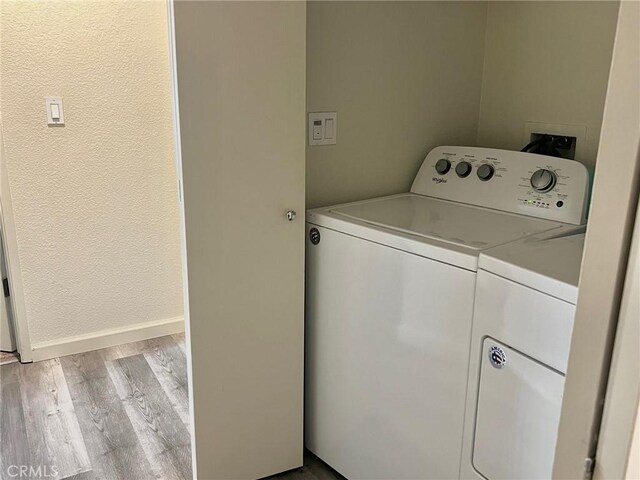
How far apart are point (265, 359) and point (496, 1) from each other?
148 centimetres

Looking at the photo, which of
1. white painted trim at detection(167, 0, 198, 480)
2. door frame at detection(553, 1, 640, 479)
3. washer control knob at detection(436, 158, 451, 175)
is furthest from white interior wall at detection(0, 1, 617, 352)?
door frame at detection(553, 1, 640, 479)

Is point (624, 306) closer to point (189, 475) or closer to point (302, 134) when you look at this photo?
point (302, 134)

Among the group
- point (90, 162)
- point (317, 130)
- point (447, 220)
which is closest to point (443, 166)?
point (447, 220)

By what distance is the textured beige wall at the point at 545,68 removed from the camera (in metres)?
1.73

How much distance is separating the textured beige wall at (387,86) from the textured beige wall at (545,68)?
66mm

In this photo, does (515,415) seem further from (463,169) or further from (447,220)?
(463,169)

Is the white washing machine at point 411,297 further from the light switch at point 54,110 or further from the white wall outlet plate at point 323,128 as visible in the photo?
the light switch at point 54,110

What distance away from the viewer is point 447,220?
5.39ft

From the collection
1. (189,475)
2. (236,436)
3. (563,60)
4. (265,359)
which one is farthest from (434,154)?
(189,475)

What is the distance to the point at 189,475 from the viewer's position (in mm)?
1881

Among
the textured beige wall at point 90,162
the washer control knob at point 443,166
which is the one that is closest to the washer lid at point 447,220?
the washer control knob at point 443,166

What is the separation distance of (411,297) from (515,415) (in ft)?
1.24

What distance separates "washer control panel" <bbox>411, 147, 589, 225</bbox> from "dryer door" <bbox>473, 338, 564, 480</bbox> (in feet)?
1.77

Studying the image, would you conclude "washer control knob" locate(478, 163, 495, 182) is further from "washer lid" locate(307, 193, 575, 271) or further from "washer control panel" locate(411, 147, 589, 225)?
"washer lid" locate(307, 193, 575, 271)
